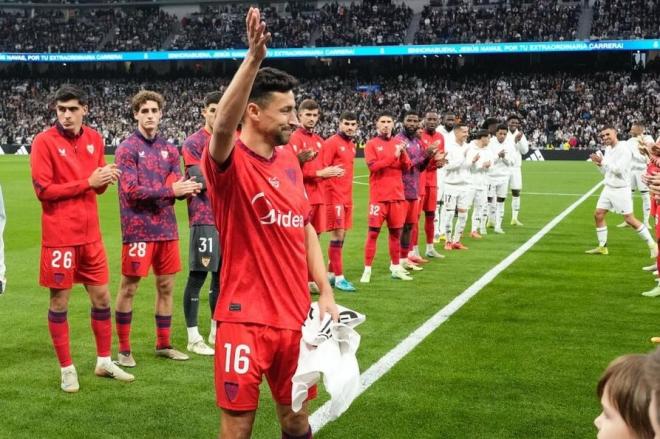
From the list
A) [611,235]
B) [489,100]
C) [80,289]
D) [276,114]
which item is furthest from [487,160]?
[489,100]

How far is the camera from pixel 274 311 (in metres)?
3.65

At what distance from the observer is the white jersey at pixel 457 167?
46.7 ft

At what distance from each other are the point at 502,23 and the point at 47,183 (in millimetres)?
50621

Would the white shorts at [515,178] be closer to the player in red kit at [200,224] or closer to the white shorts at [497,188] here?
the white shorts at [497,188]

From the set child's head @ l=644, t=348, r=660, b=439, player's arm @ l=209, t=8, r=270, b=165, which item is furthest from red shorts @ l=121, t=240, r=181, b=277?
child's head @ l=644, t=348, r=660, b=439

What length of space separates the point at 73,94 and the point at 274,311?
341cm

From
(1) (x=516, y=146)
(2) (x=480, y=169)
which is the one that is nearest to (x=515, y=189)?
(1) (x=516, y=146)

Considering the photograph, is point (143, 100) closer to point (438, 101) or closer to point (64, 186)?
point (64, 186)

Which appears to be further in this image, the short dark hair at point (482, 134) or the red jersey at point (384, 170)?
the short dark hair at point (482, 134)

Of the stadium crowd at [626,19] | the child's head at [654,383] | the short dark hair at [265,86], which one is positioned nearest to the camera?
the child's head at [654,383]

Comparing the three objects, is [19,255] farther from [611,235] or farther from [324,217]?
[611,235]

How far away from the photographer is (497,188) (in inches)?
675

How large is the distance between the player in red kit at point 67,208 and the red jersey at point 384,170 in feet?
17.2

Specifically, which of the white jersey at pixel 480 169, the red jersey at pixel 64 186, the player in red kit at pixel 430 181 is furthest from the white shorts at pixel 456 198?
the red jersey at pixel 64 186
